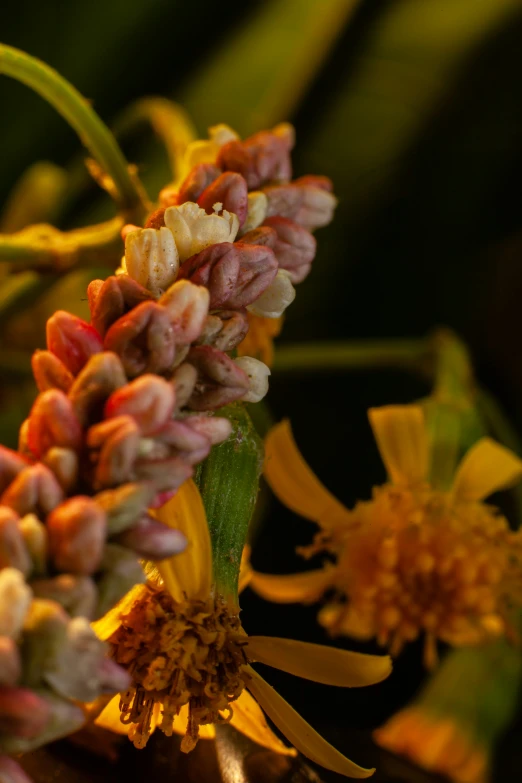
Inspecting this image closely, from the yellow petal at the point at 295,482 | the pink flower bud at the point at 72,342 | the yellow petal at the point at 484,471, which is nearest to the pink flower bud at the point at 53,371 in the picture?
the pink flower bud at the point at 72,342

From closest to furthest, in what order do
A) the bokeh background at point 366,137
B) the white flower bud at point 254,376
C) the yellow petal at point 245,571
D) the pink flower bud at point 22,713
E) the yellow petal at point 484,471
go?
1. the pink flower bud at point 22,713
2. the white flower bud at point 254,376
3. the yellow petal at point 245,571
4. the yellow petal at point 484,471
5. the bokeh background at point 366,137

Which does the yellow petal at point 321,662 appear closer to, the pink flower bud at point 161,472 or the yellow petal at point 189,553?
the yellow petal at point 189,553

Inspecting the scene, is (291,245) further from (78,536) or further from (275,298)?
(78,536)

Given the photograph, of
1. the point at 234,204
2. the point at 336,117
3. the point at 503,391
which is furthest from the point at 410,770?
the point at 336,117

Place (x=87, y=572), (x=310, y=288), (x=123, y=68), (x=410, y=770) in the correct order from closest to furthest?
(x=87, y=572) < (x=410, y=770) < (x=310, y=288) < (x=123, y=68)

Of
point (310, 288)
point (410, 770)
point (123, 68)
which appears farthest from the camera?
point (123, 68)

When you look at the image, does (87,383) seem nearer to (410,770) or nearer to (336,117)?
(410,770)

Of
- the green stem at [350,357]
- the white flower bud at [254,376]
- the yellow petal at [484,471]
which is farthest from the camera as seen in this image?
the green stem at [350,357]
